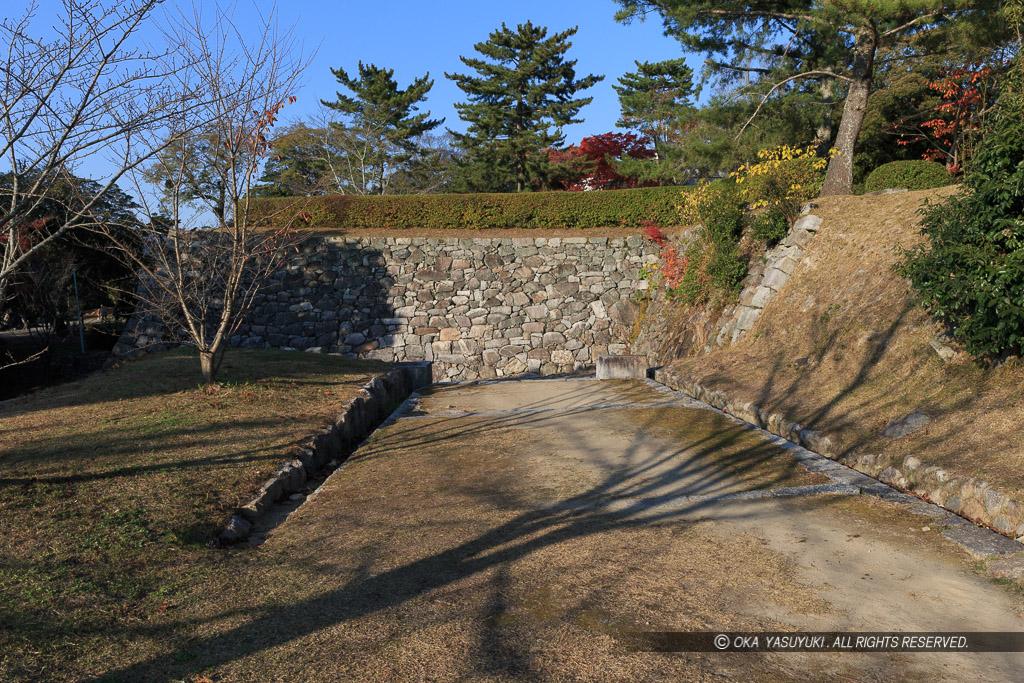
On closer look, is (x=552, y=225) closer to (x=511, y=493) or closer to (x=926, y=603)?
(x=511, y=493)

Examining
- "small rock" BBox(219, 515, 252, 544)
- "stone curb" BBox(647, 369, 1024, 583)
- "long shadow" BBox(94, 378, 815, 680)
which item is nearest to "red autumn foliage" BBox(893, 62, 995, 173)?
"stone curb" BBox(647, 369, 1024, 583)

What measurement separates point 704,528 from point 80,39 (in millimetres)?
5153

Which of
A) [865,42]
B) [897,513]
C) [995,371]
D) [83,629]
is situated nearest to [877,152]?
[865,42]

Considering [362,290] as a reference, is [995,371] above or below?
below

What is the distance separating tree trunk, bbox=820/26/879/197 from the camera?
44.3 ft

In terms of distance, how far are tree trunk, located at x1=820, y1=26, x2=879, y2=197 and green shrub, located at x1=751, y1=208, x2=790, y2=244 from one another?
6.56ft

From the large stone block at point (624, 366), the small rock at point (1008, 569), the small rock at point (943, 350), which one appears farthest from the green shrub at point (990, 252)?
the large stone block at point (624, 366)

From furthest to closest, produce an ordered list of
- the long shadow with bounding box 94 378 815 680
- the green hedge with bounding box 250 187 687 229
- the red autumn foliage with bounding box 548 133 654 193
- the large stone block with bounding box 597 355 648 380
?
the red autumn foliage with bounding box 548 133 654 193 < the green hedge with bounding box 250 187 687 229 < the large stone block with bounding box 597 355 648 380 < the long shadow with bounding box 94 378 815 680

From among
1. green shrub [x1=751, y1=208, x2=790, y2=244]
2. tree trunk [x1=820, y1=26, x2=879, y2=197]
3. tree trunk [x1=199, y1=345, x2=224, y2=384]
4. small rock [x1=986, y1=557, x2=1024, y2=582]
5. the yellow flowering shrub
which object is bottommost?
small rock [x1=986, y1=557, x2=1024, y2=582]

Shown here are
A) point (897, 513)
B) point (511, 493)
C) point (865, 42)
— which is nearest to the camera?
point (897, 513)

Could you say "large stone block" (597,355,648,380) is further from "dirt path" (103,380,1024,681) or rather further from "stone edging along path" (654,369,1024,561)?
"dirt path" (103,380,1024,681)

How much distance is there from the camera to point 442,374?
53.5ft

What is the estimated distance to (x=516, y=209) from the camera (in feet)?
61.0

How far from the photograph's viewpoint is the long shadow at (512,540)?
120 inches
